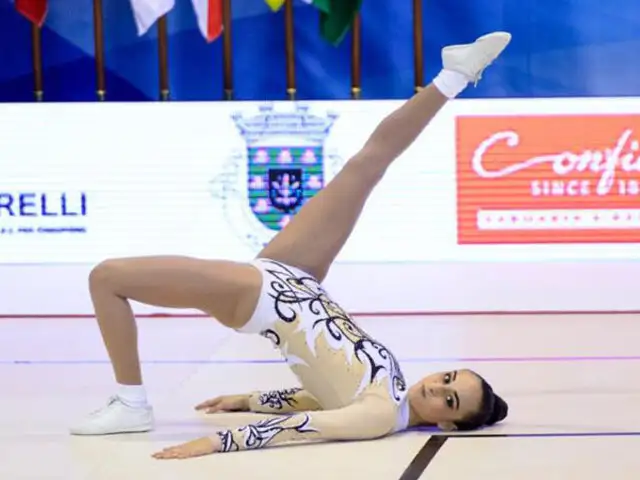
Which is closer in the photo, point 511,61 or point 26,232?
point 26,232

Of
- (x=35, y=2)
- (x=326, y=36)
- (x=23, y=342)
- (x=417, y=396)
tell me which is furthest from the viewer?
(x=35, y=2)

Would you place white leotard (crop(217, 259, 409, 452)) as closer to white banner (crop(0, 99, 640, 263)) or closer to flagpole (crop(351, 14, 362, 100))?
white banner (crop(0, 99, 640, 263))

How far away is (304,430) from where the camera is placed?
217 centimetres

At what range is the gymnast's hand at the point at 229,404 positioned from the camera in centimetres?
271

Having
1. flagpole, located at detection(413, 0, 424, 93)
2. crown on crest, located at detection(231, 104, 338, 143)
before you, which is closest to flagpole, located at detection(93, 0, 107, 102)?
crown on crest, located at detection(231, 104, 338, 143)

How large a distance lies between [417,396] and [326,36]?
5.46 ft

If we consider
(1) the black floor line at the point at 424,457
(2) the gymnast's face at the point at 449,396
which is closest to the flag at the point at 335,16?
(1) the black floor line at the point at 424,457

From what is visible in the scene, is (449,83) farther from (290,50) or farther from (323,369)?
(290,50)

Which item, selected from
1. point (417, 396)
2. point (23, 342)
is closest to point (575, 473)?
point (417, 396)

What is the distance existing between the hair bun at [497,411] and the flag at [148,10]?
3282mm

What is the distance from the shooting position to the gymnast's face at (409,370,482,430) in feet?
7.73

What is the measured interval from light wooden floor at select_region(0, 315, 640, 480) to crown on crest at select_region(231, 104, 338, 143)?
88 centimetres

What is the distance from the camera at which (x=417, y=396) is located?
2.41 metres

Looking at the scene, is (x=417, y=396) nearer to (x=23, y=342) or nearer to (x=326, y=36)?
(x=326, y=36)
